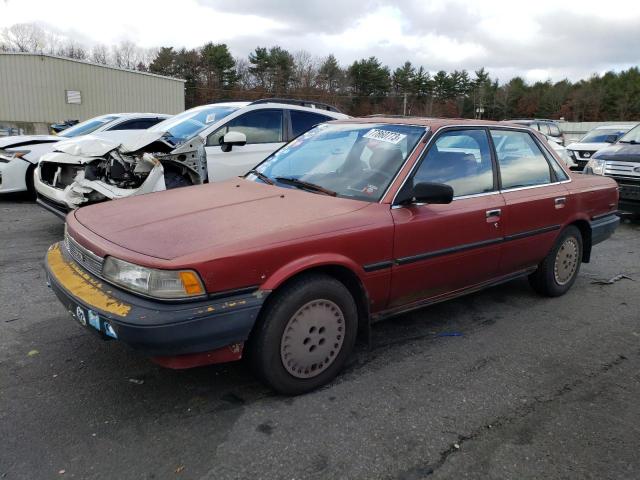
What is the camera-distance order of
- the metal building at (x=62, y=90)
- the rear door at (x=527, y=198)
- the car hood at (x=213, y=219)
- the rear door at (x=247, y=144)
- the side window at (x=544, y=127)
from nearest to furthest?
the car hood at (x=213, y=219) → the rear door at (x=527, y=198) → the rear door at (x=247, y=144) → the side window at (x=544, y=127) → the metal building at (x=62, y=90)

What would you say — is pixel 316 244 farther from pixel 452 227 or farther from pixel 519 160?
pixel 519 160

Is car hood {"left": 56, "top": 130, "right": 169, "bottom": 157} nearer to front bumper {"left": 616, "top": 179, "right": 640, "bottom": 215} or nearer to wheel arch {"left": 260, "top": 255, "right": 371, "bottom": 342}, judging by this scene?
wheel arch {"left": 260, "top": 255, "right": 371, "bottom": 342}

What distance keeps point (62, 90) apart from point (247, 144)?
25393 millimetres

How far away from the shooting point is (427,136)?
360 centimetres

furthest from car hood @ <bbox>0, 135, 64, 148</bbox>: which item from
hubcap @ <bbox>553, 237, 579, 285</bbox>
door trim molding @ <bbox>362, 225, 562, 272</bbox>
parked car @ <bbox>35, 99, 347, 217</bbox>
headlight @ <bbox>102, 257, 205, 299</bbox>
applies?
hubcap @ <bbox>553, 237, 579, 285</bbox>

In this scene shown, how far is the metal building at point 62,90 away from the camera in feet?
86.9

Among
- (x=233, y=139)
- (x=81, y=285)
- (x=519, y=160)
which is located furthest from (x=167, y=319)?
(x=233, y=139)

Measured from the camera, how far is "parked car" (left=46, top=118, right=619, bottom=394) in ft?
8.25

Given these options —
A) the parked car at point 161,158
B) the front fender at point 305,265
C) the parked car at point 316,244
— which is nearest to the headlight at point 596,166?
the parked car at point 316,244

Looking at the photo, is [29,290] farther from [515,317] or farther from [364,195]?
[515,317]

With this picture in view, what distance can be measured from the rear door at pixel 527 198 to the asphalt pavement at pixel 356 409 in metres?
0.64

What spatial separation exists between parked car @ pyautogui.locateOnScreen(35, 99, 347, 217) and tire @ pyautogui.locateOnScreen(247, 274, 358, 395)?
11.1ft

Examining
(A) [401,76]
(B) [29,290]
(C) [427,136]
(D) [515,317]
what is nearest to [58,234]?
(B) [29,290]

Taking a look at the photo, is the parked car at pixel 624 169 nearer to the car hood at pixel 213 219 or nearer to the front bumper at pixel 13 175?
the car hood at pixel 213 219
